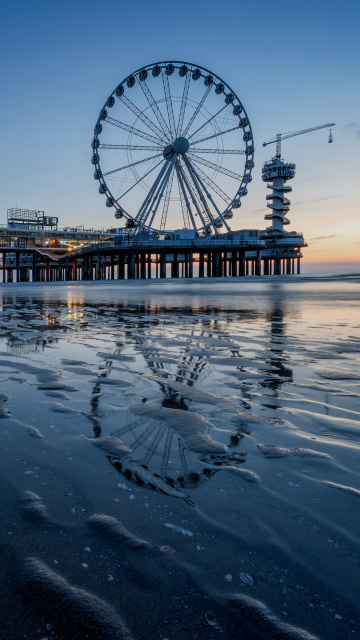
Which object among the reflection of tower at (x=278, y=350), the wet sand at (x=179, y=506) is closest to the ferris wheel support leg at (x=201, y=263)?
the reflection of tower at (x=278, y=350)

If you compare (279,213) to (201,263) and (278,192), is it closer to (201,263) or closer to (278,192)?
(278,192)

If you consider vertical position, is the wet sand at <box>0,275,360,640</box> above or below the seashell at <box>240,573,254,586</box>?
above

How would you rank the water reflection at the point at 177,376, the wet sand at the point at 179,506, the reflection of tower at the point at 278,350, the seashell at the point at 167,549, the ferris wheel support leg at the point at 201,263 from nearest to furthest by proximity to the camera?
the wet sand at the point at 179,506, the seashell at the point at 167,549, the water reflection at the point at 177,376, the reflection of tower at the point at 278,350, the ferris wheel support leg at the point at 201,263

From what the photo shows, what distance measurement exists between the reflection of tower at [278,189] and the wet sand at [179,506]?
8453 cm

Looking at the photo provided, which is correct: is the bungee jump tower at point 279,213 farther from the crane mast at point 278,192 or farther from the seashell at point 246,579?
the seashell at point 246,579

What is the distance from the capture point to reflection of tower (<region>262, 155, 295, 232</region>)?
3275 inches

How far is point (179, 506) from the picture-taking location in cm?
176

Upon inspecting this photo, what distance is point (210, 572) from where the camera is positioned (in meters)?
1.38

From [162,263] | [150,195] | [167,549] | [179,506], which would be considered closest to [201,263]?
[162,263]

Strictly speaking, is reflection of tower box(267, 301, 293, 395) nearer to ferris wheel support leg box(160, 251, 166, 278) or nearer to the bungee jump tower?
ferris wheel support leg box(160, 251, 166, 278)

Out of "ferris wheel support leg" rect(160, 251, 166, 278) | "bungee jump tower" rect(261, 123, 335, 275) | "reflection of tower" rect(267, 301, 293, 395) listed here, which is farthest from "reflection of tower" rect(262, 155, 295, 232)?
"reflection of tower" rect(267, 301, 293, 395)

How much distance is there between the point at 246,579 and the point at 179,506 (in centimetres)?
46

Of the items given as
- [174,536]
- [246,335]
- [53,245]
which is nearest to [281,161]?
[53,245]

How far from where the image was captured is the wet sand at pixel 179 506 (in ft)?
4.02
